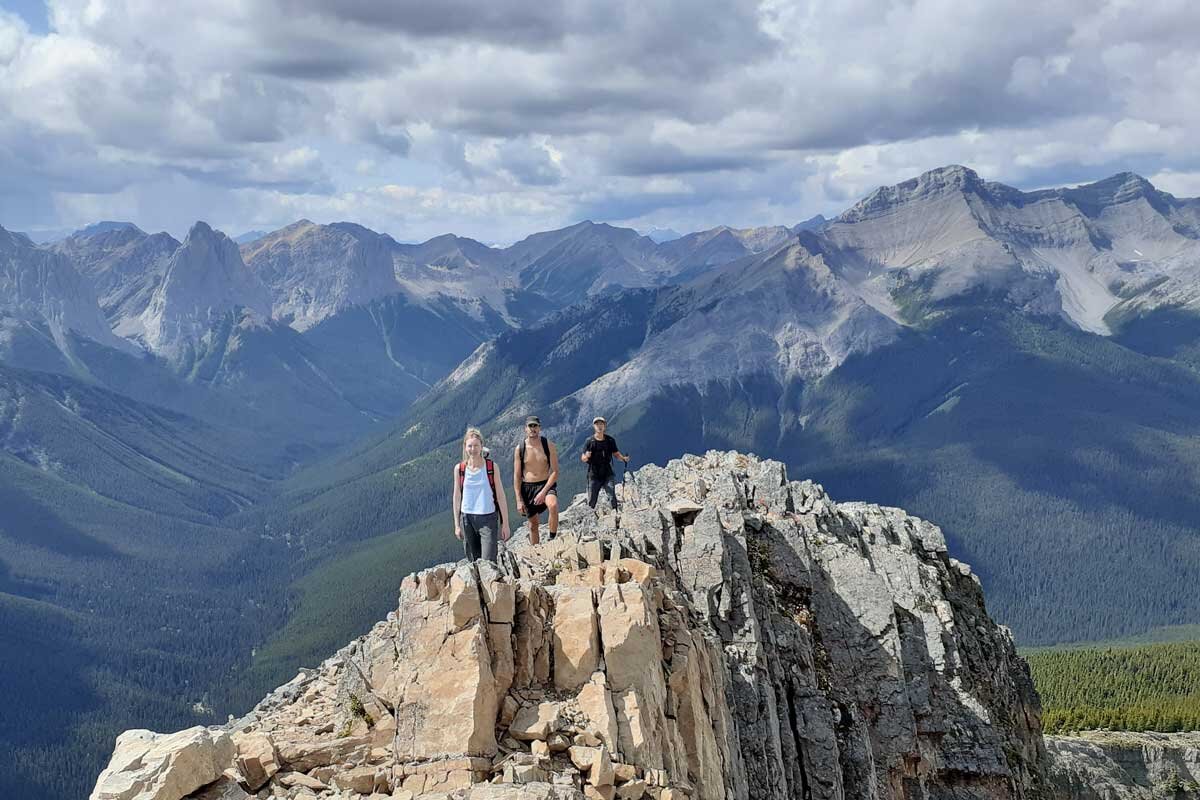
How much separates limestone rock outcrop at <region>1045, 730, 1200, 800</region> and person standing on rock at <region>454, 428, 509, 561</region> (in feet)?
179

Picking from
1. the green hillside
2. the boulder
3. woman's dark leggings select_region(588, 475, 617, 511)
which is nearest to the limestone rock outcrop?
the green hillside

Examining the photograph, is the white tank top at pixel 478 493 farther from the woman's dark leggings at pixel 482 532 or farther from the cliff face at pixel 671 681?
the cliff face at pixel 671 681

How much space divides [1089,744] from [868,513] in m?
35.3

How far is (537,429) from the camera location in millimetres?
33438

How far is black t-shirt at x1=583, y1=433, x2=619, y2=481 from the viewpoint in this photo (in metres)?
40.8

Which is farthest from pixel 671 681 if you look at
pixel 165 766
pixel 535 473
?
pixel 165 766

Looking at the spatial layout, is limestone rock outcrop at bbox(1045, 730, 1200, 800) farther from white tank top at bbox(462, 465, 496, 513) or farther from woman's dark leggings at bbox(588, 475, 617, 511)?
white tank top at bbox(462, 465, 496, 513)

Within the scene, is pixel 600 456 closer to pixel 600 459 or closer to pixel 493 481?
pixel 600 459

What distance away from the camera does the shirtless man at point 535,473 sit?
3422cm

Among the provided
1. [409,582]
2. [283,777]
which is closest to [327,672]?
[409,582]

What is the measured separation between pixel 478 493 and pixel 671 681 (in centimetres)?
807

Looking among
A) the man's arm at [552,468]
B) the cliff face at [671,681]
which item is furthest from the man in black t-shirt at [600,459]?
the man's arm at [552,468]

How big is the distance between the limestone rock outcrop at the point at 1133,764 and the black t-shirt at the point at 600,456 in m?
44.7

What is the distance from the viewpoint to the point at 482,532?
97.7 ft
